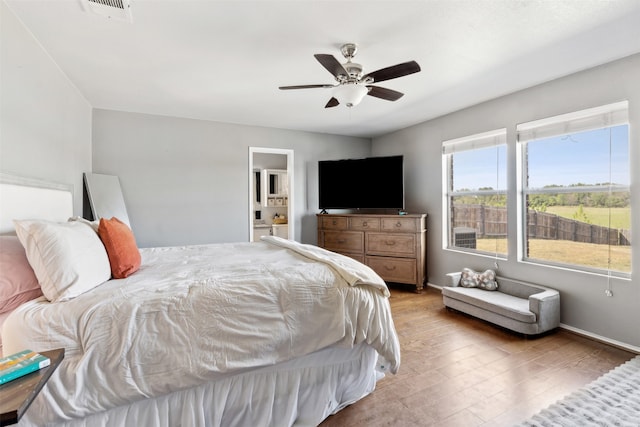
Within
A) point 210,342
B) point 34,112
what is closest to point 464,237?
point 210,342

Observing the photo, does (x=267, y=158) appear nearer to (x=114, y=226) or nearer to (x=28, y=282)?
(x=114, y=226)

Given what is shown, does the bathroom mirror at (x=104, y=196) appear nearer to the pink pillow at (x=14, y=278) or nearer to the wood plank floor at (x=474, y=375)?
the pink pillow at (x=14, y=278)

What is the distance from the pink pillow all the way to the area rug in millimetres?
2611

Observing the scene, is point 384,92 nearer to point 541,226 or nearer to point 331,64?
point 331,64

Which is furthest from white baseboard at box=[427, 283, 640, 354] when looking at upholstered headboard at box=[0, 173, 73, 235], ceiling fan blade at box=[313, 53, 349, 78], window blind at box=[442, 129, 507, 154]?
upholstered headboard at box=[0, 173, 73, 235]

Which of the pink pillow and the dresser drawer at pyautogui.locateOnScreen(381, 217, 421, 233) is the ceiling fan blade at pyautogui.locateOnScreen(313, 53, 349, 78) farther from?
the dresser drawer at pyautogui.locateOnScreen(381, 217, 421, 233)

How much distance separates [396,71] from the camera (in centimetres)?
207

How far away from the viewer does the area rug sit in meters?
1.61

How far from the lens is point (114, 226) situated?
1876 millimetres

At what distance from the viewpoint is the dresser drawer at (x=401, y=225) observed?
412cm

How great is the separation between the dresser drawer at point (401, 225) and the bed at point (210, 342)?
2.38 meters

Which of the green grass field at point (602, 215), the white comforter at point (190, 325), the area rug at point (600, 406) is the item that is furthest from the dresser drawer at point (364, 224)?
the area rug at point (600, 406)

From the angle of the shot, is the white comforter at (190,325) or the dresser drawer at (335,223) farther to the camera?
the dresser drawer at (335,223)

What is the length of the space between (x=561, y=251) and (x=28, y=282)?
4.14 metres
